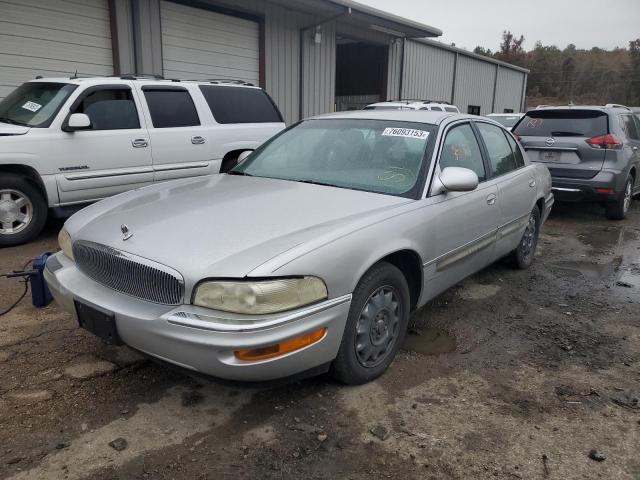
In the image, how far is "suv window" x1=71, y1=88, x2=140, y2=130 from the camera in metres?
6.15

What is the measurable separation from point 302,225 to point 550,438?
5.54 ft

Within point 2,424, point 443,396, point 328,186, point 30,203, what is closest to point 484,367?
point 443,396

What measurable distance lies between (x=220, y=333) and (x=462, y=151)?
2625 millimetres

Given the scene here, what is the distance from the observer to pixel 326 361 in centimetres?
275

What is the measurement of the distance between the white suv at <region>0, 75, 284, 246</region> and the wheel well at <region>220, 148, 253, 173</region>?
0.6 inches

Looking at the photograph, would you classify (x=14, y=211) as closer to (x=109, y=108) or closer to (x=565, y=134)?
(x=109, y=108)

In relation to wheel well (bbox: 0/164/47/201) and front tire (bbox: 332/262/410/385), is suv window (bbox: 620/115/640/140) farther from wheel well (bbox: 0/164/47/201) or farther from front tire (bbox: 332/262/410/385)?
wheel well (bbox: 0/164/47/201)

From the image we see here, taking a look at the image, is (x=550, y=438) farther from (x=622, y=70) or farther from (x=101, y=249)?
(x=622, y=70)

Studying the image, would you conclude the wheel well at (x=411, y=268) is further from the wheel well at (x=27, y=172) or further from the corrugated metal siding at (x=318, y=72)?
the corrugated metal siding at (x=318, y=72)

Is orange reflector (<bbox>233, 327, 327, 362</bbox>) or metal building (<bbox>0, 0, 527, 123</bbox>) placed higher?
metal building (<bbox>0, 0, 527, 123</bbox>)

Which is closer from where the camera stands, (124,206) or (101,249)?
(101,249)

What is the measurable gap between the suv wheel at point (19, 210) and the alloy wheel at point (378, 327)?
4.43 metres

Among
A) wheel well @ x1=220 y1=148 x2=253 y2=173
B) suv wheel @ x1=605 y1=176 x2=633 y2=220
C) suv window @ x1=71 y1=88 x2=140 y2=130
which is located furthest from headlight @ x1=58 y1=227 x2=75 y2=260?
suv wheel @ x1=605 y1=176 x2=633 y2=220

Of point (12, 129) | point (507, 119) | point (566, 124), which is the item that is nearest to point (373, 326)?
point (12, 129)
